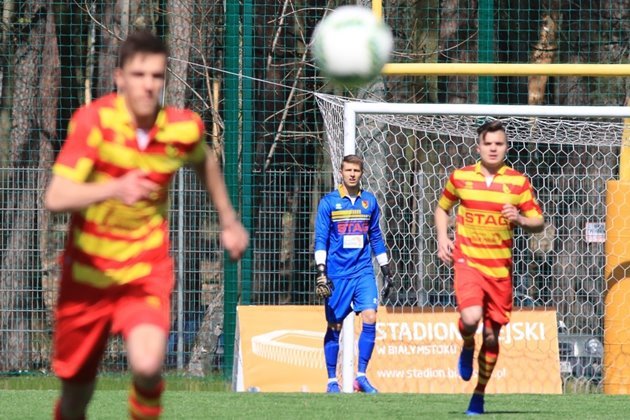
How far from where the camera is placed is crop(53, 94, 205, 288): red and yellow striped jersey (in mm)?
5023

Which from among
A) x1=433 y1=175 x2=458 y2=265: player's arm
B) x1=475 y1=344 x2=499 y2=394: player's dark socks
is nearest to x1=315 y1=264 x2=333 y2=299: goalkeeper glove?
x1=433 y1=175 x2=458 y2=265: player's arm

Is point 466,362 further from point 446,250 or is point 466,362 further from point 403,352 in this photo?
point 403,352

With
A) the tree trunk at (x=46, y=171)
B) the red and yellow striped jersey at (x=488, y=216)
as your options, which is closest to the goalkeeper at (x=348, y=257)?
the red and yellow striped jersey at (x=488, y=216)

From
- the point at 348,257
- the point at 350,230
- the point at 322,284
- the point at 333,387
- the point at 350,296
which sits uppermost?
the point at 350,230

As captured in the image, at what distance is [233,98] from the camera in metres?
12.7

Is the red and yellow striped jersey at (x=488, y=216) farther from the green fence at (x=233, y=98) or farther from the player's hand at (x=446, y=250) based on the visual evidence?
the green fence at (x=233, y=98)

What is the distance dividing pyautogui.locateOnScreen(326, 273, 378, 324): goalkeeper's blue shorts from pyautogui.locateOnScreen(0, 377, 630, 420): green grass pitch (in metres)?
1.34

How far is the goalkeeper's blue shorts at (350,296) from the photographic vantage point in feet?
36.6

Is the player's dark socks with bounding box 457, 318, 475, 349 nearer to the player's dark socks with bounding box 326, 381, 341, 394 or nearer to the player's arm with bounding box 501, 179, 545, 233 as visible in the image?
the player's arm with bounding box 501, 179, 545, 233

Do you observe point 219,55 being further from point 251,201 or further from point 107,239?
point 107,239

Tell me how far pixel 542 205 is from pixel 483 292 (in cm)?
480

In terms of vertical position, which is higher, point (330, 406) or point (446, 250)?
point (446, 250)

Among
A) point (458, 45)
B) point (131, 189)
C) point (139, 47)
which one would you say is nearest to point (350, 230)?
point (458, 45)

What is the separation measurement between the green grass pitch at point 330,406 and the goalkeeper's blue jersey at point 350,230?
1.62 meters
